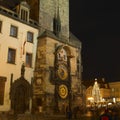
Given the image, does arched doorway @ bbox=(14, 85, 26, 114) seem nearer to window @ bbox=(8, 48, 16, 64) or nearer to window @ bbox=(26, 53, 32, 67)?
window @ bbox=(26, 53, 32, 67)

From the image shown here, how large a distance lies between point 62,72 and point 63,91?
8.18 ft

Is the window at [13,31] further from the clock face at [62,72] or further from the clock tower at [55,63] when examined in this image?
the clock face at [62,72]

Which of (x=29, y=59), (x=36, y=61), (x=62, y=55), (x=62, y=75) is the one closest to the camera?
(x=29, y=59)

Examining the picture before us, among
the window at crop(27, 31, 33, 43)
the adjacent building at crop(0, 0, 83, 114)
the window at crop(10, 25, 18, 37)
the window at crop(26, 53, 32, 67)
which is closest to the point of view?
the adjacent building at crop(0, 0, 83, 114)

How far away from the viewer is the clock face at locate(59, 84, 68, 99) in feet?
102

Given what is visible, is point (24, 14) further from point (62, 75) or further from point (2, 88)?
point (2, 88)

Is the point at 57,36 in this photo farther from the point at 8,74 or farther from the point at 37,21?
the point at 8,74

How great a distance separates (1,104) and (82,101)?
13340 mm

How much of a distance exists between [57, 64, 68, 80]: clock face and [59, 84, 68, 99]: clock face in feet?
3.83

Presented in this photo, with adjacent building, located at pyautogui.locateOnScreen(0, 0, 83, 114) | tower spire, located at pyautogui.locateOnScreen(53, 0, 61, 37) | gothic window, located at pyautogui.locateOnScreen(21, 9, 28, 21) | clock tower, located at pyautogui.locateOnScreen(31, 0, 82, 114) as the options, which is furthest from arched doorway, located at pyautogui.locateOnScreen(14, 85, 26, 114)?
tower spire, located at pyautogui.locateOnScreen(53, 0, 61, 37)

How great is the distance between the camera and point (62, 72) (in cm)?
3219

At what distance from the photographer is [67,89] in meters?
32.5

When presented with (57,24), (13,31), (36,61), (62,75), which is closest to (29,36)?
(13,31)

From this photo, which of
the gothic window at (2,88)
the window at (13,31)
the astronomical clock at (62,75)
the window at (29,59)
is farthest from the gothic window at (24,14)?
the gothic window at (2,88)
